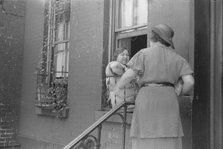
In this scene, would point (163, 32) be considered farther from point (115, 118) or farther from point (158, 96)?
point (115, 118)

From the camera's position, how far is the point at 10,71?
27.2 ft

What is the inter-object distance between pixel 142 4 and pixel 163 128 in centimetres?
265

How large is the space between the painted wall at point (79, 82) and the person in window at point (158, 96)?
2451mm

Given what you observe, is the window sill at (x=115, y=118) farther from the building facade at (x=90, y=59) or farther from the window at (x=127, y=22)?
the window at (x=127, y=22)

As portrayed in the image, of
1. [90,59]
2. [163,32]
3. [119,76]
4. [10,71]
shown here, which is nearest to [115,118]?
[119,76]

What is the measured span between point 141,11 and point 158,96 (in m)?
2.39

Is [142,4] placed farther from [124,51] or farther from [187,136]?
[187,136]

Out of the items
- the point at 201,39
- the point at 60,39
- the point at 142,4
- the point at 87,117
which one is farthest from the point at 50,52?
the point at 201,39

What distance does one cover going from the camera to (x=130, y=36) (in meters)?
5.56

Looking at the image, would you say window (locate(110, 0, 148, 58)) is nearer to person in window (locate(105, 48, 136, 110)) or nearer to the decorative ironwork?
person in window (locate(105, 48, 136, 110))

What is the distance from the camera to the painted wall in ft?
19.4

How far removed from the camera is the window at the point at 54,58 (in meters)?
6.86

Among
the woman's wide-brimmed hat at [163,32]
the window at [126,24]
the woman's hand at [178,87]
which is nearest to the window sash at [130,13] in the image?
the window at [126,24]

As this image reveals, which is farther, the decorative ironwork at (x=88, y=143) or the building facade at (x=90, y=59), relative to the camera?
the building facade at (x=90, y=59)
